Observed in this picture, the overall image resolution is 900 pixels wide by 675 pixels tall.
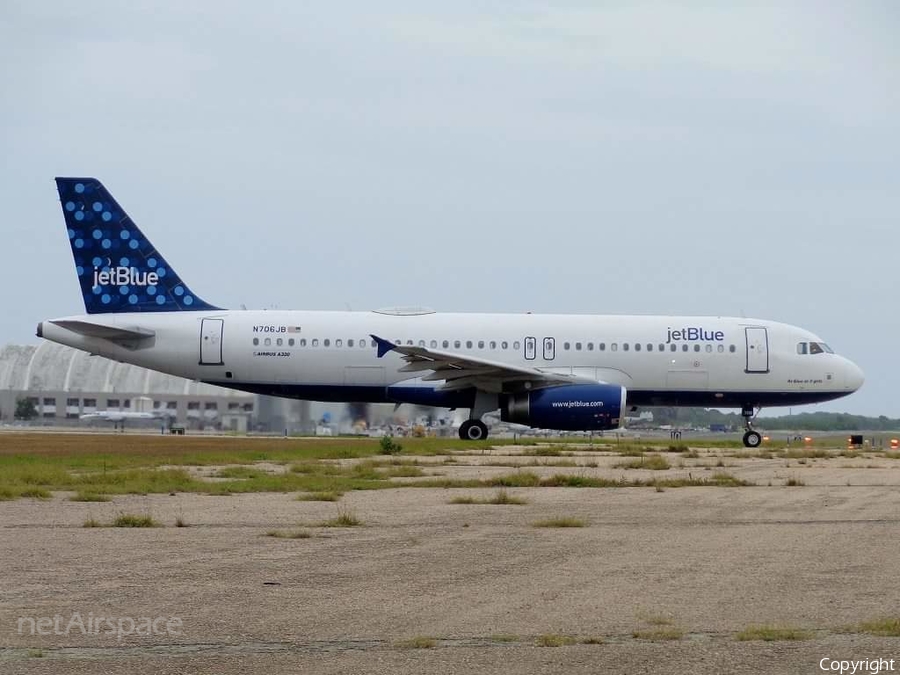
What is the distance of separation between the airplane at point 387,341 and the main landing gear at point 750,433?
0.28 ft

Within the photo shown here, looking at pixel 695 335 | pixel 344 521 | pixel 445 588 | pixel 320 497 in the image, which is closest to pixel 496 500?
pixel 320 497

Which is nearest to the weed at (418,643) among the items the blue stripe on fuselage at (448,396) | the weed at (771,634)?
the weed at (771,634)

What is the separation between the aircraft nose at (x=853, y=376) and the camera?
120 ft

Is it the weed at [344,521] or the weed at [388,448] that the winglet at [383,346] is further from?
the weed at [344,521]

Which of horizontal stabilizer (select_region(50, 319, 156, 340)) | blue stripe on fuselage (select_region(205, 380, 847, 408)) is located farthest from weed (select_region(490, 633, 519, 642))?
horizontal stabilizer (select_region(50, 319, 156, 340))

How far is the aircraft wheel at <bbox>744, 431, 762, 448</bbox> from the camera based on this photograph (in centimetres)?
3581

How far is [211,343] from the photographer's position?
34.5m

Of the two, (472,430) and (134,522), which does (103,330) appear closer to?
(472,430)

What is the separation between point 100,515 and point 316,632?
23.5 feet

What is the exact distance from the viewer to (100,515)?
44.8 ft

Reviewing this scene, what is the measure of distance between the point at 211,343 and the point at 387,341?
188 inches

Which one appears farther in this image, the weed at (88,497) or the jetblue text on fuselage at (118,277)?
the jetblue text on fuselage at (118,277)

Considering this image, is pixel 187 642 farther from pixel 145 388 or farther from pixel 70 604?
pixel 145 388

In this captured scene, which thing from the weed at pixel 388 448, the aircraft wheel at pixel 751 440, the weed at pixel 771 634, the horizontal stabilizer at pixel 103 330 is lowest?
the weed at pixel 771 634
